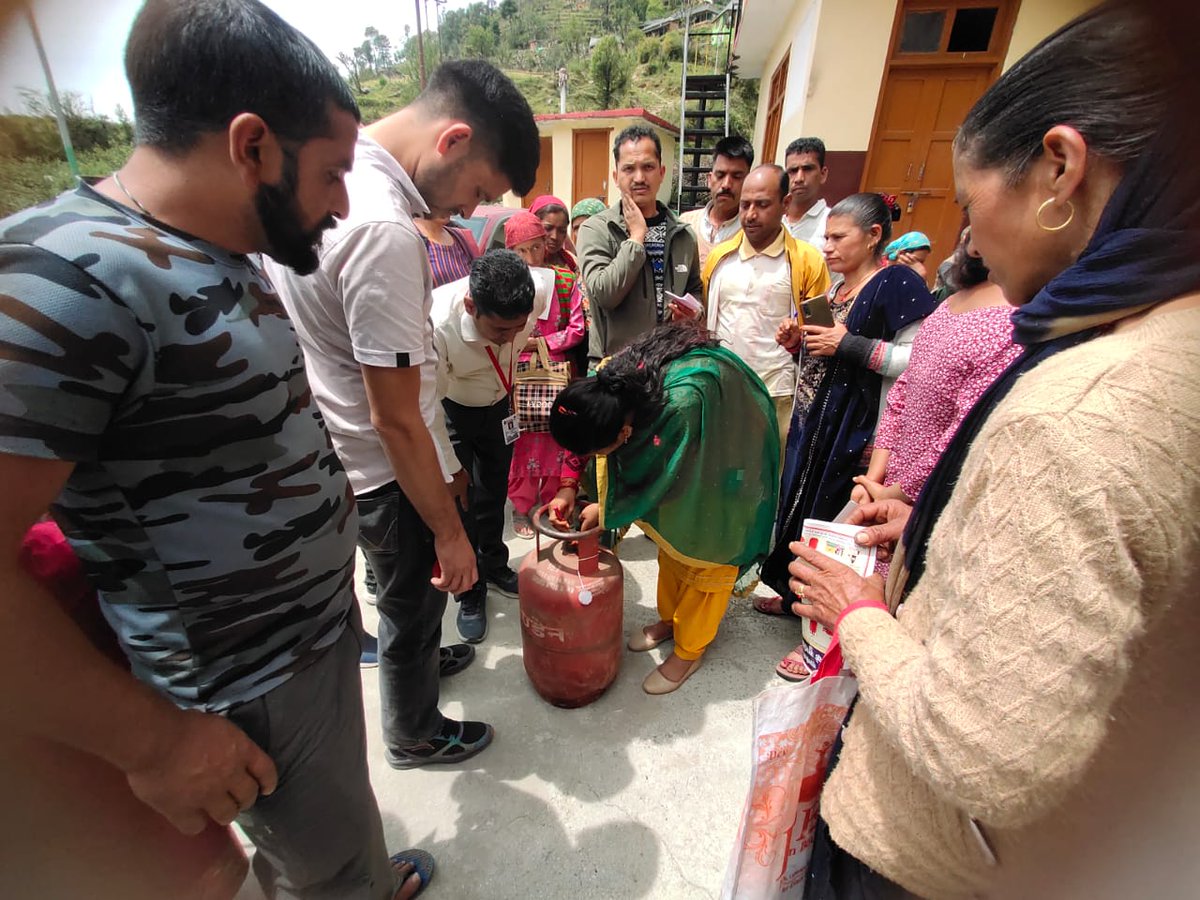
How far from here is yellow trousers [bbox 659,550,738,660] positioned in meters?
2.19

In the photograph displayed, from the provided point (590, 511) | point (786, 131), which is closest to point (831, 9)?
point (786, 131)

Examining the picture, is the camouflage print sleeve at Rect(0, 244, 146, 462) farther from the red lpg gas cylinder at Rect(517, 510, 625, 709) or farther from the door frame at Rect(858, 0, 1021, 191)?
the door frame at Rect(858, 0, 1021, 191)

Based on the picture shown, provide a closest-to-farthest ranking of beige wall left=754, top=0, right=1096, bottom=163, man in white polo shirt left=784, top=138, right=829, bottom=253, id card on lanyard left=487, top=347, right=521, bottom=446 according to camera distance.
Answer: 1. id card on lanyard left=487, top=347, right=521, bottom=446
2. man in white polo shirt left=784, top=138, right=829, bottom=253
3. beige wall left=754, top=0, right=1096, bottom=163

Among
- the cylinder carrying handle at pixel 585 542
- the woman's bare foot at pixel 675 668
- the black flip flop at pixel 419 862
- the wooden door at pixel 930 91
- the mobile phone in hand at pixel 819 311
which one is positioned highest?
the wooden door at pixel 930 91

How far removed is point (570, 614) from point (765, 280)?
2.04m

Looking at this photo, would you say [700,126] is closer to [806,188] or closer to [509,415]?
[806,188]

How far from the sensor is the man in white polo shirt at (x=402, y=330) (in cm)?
115

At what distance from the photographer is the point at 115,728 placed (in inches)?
25.2

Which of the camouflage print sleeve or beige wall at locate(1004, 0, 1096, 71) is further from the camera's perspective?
beige wall at locate(1004, 0, 1096, 71)

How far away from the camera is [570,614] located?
6.28 ft

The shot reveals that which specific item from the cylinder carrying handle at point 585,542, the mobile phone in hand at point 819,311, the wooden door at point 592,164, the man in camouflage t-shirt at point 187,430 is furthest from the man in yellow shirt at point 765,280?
the wooden door at point 592,164

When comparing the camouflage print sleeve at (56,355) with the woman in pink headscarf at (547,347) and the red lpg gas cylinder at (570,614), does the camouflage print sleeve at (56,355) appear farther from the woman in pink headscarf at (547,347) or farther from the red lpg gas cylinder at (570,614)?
the woman in pink headscarf at (547,347)

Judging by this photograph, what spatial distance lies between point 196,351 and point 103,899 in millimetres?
793

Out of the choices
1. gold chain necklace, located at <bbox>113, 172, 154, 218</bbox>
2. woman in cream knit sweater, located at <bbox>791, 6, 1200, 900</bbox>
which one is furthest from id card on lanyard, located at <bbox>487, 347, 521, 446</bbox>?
woman in cream knit sweater, located at <bbox>791, 6, 1200, 900</bbox>
